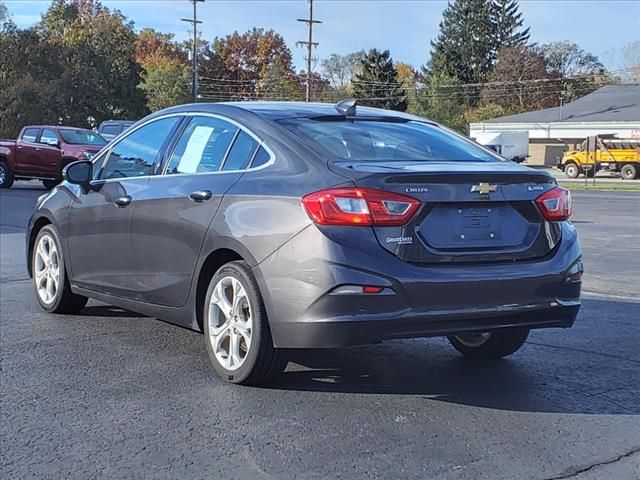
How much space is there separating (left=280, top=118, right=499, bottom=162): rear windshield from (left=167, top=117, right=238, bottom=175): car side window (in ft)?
1.53

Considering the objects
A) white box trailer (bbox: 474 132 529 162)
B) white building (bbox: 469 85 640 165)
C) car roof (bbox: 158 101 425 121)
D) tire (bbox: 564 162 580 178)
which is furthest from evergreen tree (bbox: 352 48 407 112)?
car roof (bbox: 158 101 425 121)

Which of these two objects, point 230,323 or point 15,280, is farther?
point 15,280

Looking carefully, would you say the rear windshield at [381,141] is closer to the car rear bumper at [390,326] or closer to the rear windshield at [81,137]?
the car rear bumper at [390,326]

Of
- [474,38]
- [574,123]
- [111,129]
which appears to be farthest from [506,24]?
[111,129]

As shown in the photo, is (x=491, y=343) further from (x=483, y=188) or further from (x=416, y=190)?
(x=416, y=190)

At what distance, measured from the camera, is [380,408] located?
4.50 metres

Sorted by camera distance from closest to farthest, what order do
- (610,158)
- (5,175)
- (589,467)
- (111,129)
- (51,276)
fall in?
(589,467) < (51,276) < (5,175) < (111,129) < (610,158)

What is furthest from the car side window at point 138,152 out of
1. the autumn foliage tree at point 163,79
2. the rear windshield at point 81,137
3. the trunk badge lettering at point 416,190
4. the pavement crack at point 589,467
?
the autumn foliage tree at point 163,79

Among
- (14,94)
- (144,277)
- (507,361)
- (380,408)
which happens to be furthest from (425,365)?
(14,94)

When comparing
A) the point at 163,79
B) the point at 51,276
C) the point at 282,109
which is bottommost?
the point at 51,276

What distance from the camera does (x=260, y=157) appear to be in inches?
195

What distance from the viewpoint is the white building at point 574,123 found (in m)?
55.2

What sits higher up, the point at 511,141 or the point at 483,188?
the point at 483,188

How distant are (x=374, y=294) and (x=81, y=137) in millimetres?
21383
